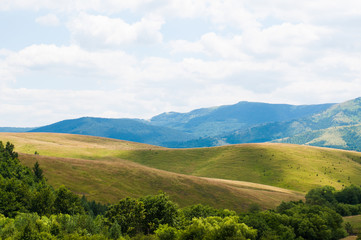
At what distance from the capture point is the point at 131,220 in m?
71.6

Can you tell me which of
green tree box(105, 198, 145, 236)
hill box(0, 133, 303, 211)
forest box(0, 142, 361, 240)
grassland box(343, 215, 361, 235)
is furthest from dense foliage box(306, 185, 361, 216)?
green tree box(105, 198, 145, 236)

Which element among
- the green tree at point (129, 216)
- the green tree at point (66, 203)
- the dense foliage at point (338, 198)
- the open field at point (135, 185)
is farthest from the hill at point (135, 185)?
the green tree at point (129, 216)

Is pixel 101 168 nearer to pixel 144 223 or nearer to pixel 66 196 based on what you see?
pixel 66 196

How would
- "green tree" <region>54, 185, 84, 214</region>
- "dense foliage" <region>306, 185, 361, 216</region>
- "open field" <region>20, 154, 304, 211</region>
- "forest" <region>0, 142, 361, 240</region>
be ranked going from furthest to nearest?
"dense foliage" <region>306, 185, 361, 216</region>, "open field" <region>20, 154, 304, 211</region>, "green tree" <region>54, 185, 84, 214</region>, "forest" <region>0, 142, 361, 240</region>

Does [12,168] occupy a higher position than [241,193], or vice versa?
[12,168]

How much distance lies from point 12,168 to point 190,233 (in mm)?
74489

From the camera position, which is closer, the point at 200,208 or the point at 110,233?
the point at 110,233

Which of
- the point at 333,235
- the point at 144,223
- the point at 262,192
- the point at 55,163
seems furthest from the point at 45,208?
the point at 262,192

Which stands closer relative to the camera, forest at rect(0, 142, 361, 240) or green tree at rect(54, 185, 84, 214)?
forest at rect(0, 142, 361, 240)

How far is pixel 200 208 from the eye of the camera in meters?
90.7

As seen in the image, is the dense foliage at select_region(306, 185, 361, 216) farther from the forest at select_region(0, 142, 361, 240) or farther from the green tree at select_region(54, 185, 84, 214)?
the green tree at select_region(54, 185, 84, 214)

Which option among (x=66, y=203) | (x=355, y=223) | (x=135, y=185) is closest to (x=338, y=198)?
(x=355, y=223)

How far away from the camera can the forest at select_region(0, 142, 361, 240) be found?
5747cm

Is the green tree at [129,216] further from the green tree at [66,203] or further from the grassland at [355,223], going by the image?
the grassland at [355,223]
